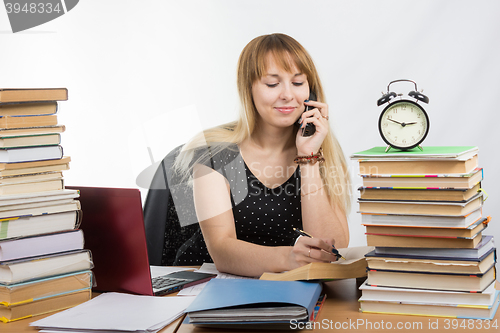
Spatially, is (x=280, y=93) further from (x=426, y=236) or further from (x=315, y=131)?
(x=426, y=236)

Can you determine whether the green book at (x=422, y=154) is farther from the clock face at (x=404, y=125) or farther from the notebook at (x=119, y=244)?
the notebook at (x=119, y=244)

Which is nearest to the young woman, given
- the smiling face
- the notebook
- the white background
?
the smiling face

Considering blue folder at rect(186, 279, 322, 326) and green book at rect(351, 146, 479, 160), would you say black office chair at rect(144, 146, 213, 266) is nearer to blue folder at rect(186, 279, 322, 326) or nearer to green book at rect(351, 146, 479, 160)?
blue folder at rect(186, 279, 322, 326)

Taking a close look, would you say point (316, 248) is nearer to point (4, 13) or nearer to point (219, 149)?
point (219, 149)

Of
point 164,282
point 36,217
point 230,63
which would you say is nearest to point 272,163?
point 164,282

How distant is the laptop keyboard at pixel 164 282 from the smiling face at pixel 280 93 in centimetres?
71

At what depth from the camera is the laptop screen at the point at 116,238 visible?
3.60 ft

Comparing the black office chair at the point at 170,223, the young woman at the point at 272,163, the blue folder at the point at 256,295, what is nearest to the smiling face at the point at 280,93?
the young woman at the point at 272,163

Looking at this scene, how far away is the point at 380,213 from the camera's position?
933 millimetres

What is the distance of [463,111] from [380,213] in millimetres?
1974

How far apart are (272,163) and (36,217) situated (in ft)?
3.03

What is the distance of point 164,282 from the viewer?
3.91 feet

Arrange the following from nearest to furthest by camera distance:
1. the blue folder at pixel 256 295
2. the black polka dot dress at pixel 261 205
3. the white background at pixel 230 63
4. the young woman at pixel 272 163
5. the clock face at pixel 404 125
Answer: the blue folder at pixel 256 295 < the clock face at pixel 404 125 < the young woman at pixel 272 163 < the black polka dot dress at pixel 261 205 < the white background at pixel 230 63

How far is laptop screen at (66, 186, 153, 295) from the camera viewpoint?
1099 millimetres
